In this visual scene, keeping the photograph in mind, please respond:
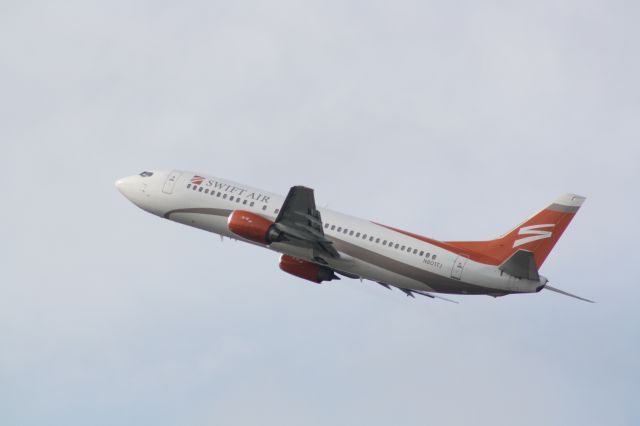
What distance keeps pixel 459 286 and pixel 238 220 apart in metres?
11.3

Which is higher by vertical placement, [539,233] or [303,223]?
[539,233]

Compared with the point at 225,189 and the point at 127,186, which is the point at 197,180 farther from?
the point at 127,186

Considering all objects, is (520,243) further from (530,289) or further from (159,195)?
(159,195)

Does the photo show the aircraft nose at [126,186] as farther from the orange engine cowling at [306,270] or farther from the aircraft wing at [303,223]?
the aircraft wing at [303,223]

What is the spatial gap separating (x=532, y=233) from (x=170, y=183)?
19.9m

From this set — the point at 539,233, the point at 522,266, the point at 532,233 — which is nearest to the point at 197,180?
the point at 532,233

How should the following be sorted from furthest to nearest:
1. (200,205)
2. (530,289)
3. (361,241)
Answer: (200,205) < (361,241) < (530,289)

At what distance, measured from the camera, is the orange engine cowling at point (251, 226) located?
5828cm

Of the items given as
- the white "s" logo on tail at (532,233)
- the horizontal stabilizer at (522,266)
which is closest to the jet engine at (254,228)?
the horizontal stabilizer at (522,266)

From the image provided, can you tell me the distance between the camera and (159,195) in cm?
6444

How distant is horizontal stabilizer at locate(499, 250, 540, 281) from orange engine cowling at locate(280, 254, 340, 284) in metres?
10.3

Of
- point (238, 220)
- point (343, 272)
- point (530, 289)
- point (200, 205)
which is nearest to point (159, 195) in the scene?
point (200, 205)

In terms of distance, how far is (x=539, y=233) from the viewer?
2215 inches

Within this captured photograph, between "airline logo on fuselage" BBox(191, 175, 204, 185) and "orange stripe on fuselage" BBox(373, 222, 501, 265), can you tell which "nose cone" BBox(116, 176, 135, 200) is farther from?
"orange stripe on fuselage" BBox(373, 222, 501, 265)
